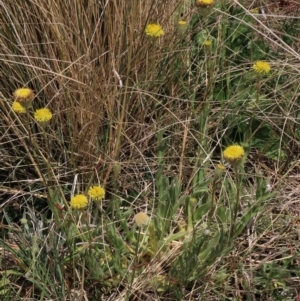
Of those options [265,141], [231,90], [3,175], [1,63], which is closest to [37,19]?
[1,63]

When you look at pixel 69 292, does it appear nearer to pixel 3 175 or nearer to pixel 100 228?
pixel 100 228

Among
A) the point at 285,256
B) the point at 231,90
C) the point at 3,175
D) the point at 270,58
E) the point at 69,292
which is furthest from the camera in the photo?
the point at 270,58

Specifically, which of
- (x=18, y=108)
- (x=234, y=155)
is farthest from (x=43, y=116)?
(x=234, y=155)

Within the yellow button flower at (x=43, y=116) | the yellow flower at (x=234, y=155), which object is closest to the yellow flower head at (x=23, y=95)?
the yellow button flower at (x=43, y=116)

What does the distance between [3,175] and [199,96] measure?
51 centimetres

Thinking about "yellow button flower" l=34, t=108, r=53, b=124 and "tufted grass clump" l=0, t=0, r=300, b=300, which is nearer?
"yellow button flower" l=34, t=108, r=53, b=124

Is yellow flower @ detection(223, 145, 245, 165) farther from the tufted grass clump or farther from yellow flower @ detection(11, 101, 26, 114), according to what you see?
yellow flower @ detection(11, 101, 26, 114)

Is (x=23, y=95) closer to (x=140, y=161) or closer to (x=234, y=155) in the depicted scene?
(x=234, y=155)

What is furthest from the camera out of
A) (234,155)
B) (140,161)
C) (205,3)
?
(140,161)

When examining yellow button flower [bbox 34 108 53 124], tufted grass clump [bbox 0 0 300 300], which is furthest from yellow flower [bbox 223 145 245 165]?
yellow button flower [bbox 34 108 53 124]

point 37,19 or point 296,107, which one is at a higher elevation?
point 37,19

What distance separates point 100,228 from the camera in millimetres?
1140

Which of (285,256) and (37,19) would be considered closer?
(285,256)

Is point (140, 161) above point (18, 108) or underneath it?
underneath
